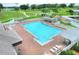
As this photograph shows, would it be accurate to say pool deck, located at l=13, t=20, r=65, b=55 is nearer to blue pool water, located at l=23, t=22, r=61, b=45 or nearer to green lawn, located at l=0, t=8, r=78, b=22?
blue pool water, located at l=23, t=22, r=61, b=45

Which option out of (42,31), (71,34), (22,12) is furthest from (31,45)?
(71,34)

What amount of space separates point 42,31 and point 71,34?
0.50m

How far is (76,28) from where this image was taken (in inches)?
109

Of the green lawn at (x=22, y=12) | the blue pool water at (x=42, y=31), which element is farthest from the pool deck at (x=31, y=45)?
the green lawn at (x=22, y=12)

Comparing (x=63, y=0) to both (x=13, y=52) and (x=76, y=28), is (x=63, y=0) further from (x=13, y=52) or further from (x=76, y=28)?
(x=13, y=52)

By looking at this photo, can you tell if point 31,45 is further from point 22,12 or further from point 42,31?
point 22,12

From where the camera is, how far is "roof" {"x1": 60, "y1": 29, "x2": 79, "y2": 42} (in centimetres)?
275

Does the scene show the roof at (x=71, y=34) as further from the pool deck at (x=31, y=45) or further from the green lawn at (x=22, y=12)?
the green lawn at (x=22, y=12)

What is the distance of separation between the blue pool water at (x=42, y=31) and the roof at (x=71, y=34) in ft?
0.36

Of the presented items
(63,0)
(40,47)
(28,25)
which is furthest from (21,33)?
(63,0)

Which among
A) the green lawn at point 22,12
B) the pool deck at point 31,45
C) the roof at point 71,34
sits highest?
the green lawn at point 22,12

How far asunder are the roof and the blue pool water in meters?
0.11

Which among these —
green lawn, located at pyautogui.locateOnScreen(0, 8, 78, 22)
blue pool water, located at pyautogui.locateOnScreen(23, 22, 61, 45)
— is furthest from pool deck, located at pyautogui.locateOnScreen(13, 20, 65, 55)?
green lawn, located at pyautogui.locateOnScreen(0, 8, 78, 22)

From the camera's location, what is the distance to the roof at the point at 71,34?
2746mm
